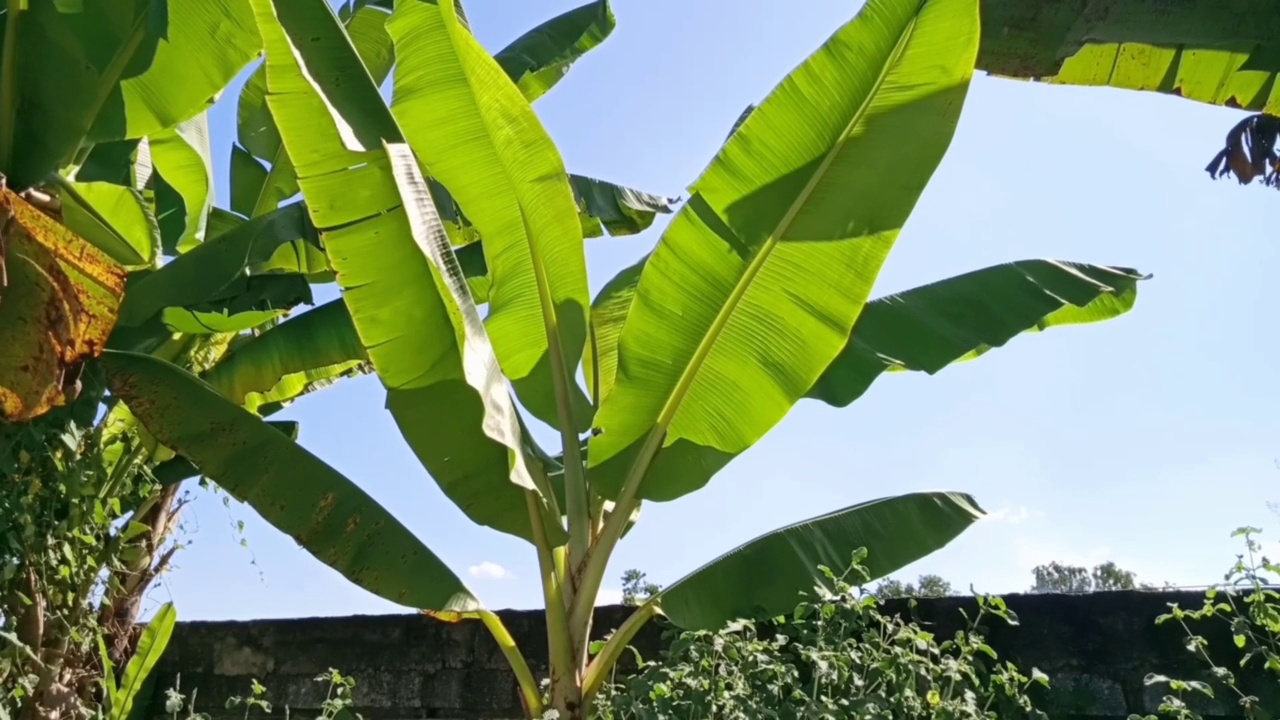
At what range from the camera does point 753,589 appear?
221 centimetres

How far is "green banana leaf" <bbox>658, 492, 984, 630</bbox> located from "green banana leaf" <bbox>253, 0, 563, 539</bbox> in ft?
1.59

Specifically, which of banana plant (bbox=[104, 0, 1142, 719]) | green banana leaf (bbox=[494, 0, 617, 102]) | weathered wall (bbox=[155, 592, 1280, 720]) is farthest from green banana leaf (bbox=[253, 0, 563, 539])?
green banana leaf (bbox=[494, 0, 617, 102])

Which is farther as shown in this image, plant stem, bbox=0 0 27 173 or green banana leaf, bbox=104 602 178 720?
green banana leaf, bbox=104 602 178 720

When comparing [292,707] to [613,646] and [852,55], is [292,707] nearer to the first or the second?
[613,646]

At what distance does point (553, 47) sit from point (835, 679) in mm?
2897

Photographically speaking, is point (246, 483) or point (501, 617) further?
point (501, 617)

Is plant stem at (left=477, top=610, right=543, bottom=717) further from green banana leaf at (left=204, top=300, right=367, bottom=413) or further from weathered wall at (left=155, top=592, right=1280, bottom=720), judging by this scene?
green banana leaf at (left=204, top=300, right=367, bottom=413)

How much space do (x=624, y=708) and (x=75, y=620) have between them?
1.83 metres

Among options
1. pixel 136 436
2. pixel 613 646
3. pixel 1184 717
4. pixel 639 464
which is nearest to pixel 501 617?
pixel 613 646

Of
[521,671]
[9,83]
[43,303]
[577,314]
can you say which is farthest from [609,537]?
[9,83]

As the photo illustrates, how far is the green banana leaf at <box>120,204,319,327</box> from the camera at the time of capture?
254cm

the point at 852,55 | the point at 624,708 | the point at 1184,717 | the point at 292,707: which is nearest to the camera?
the point at 1184,717

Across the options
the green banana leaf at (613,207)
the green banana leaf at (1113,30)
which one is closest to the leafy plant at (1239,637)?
the green banana leaf at (1113,30)

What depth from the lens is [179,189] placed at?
131 inches
